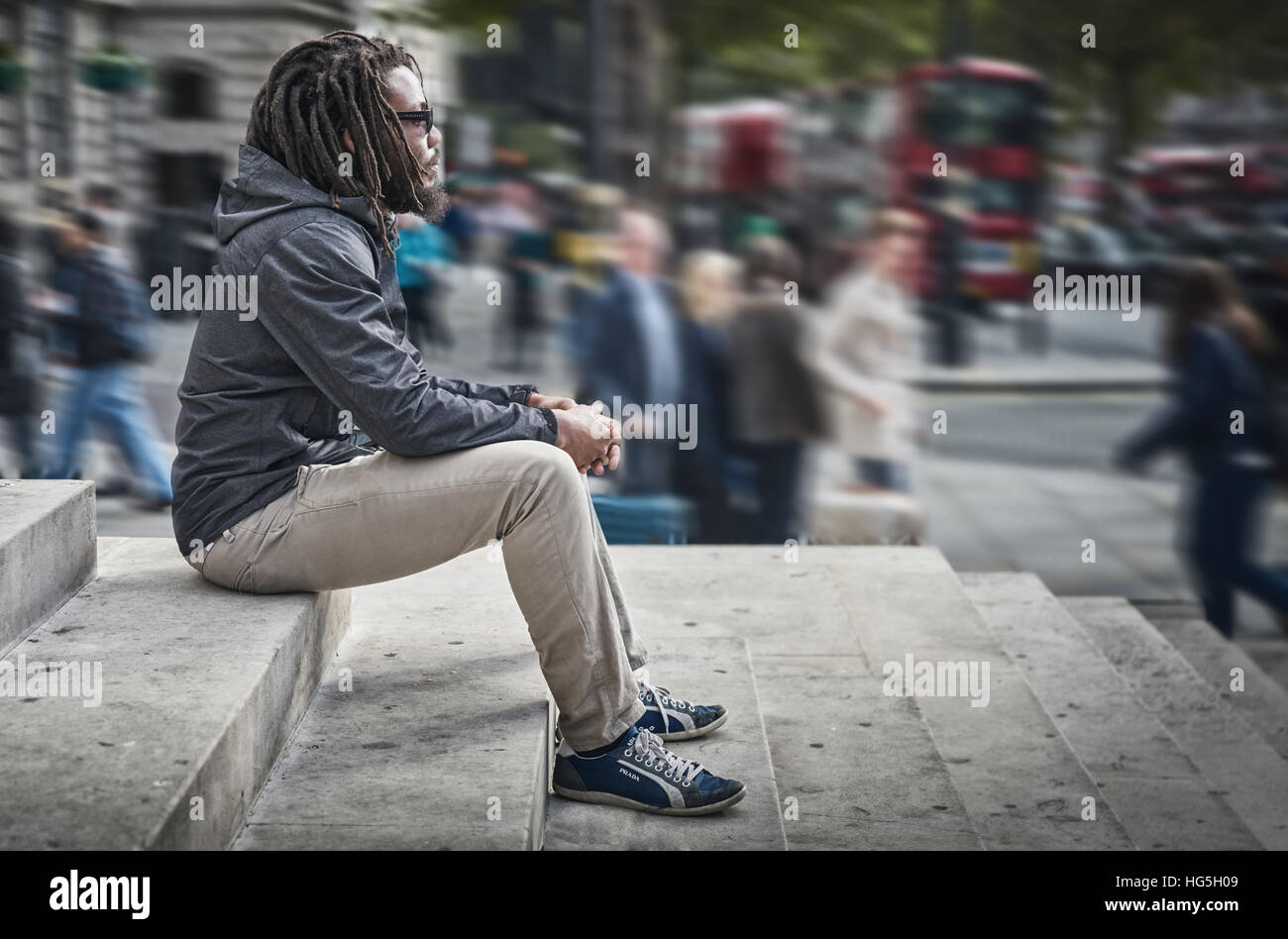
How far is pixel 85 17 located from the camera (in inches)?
206

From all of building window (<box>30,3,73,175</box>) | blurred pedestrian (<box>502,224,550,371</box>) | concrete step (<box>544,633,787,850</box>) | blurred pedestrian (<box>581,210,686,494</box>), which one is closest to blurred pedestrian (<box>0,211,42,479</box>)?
building window (<box>30,3,73,175</box>)

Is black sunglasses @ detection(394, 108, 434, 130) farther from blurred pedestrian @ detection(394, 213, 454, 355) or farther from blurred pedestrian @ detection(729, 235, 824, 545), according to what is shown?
blurred pedestrian @ detection(729, 235, 824, 545)

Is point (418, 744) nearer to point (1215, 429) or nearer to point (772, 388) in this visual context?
point (772, 388)

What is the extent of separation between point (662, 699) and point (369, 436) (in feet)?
2.57

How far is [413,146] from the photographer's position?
2453 millimetres

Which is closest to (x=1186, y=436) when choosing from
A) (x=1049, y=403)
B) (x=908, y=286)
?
(x=1049, y=403)

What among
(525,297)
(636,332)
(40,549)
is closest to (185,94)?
(525,297)

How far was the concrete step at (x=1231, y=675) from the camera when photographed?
396 centimetres

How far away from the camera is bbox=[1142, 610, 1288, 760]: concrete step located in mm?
3957

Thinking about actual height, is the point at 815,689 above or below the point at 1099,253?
below

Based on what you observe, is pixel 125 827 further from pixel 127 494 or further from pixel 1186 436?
pixel 1186 436

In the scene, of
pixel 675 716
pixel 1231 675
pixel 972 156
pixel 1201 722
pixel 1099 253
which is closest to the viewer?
pixel 675 716
